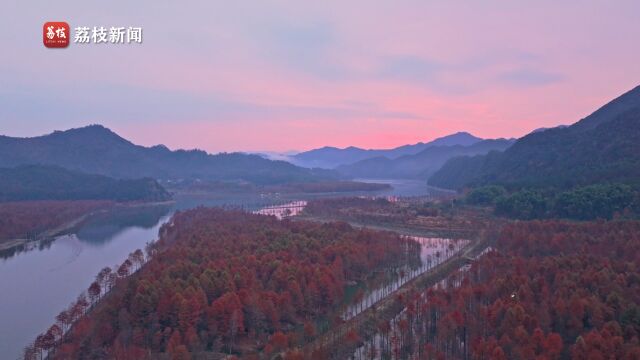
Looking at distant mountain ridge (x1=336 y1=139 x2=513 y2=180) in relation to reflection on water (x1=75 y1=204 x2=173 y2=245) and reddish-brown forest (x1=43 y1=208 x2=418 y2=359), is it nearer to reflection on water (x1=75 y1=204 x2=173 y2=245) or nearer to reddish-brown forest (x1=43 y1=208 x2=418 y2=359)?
reflection on water (x1=75 y1=204 x2=173 y2=245)

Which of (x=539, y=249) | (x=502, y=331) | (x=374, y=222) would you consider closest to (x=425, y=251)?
(x=539, y=249)

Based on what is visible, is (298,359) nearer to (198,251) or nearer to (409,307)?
(409,307)

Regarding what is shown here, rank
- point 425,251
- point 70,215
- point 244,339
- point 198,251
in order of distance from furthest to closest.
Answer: point 70,215, point 425,251, point 198,251, point 244,339

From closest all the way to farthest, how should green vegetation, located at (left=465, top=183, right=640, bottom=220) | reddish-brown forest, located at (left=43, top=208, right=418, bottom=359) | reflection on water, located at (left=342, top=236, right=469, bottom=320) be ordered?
reddish-brown forest, located at (left=43, top=208, right=418, bottom=359)
reflection on water, located at (left=342, top=236, right=469, bottom=320)
green vegetation, located at (left=465, top=183, right=640, bottom=220)

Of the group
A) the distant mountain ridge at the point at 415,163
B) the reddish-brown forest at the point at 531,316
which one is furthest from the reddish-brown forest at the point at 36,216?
the distant mountain ridge at the point at 415,163

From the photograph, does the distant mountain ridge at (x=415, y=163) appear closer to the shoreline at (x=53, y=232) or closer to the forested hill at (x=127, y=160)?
the forested hill at (x=127, y=160)

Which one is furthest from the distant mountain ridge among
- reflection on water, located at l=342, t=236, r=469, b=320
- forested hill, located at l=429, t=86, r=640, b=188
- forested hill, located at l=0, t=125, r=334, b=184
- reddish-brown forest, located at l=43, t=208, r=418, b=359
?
reddish-brown forest, located at l=43, t=208, r=418, b=359
